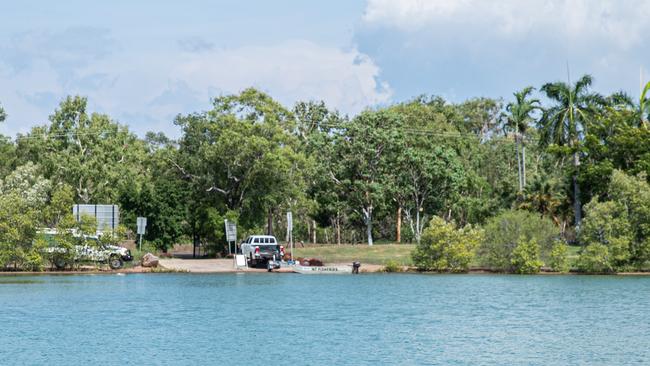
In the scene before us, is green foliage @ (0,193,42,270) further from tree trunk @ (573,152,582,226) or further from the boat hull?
tree trunk @ (573,152,582,226)

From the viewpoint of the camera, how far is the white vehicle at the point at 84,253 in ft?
208

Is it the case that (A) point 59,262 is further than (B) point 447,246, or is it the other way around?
(A) point 59,262

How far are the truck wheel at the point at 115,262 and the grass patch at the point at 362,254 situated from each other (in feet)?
55.0

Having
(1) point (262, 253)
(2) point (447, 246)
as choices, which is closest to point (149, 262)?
(1) point (262, 253)

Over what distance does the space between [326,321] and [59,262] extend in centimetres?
3102

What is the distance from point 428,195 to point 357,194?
23.3 feet

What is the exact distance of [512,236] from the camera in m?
63.1

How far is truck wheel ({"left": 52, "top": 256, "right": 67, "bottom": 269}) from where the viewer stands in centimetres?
6412

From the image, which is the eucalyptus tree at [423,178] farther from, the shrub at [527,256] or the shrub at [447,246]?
the shrub at [527,256]

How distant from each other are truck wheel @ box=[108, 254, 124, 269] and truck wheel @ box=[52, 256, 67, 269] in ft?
9.87

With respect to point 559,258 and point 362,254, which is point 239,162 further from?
point 559,258

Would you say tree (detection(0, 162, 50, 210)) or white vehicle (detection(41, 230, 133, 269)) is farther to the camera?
tree (detection(0, 162, 50, 210))

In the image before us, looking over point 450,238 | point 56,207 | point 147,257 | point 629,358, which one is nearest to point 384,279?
point 450,238

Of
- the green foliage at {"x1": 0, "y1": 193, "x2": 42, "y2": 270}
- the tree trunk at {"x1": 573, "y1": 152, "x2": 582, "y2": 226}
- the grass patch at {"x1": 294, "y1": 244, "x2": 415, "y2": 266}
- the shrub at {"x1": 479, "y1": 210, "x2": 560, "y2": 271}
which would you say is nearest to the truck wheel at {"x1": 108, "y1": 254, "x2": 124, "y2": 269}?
the green foliage at {"x1": 0, "y1": 193, "x2": 42, "y2": 270}
